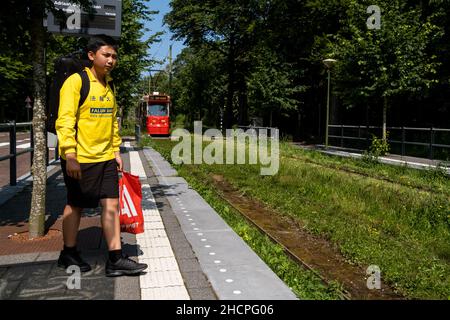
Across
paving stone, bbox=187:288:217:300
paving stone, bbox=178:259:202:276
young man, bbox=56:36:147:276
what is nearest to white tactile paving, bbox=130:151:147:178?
paving stone, bbox=178:259:202:276

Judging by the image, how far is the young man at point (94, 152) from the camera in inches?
139

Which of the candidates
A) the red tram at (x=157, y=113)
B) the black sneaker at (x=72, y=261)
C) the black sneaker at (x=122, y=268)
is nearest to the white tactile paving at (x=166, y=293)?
the black sneaker at (x=122, y=268)

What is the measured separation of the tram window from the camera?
29703 mm

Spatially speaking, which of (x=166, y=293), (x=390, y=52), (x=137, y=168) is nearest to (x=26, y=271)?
(x=166, y=293)

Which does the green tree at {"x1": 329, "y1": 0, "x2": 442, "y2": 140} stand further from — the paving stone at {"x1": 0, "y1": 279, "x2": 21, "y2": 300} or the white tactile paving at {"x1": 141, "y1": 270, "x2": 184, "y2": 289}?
the paving stone at {"x1": 0, "y1": 279, "x2": 21, "y2": 300}

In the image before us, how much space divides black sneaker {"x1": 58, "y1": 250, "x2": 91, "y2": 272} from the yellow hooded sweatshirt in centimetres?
88

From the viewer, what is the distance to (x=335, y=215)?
22.2 feet

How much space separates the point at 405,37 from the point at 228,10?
20674 mm

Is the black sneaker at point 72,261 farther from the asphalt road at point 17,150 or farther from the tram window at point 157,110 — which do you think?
the tram window at point 157,110

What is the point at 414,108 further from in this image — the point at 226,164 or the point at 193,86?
the point at 193,86

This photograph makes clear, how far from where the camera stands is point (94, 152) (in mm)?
3658

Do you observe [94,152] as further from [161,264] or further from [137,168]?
[137,168]

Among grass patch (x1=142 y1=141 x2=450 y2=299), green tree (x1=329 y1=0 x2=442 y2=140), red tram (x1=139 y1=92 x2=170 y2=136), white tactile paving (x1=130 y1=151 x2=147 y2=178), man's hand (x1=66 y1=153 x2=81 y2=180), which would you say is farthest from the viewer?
red tram (x1=139 y1=92 x2=170 y2=136)

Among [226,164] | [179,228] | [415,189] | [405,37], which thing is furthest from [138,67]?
[179,228]
